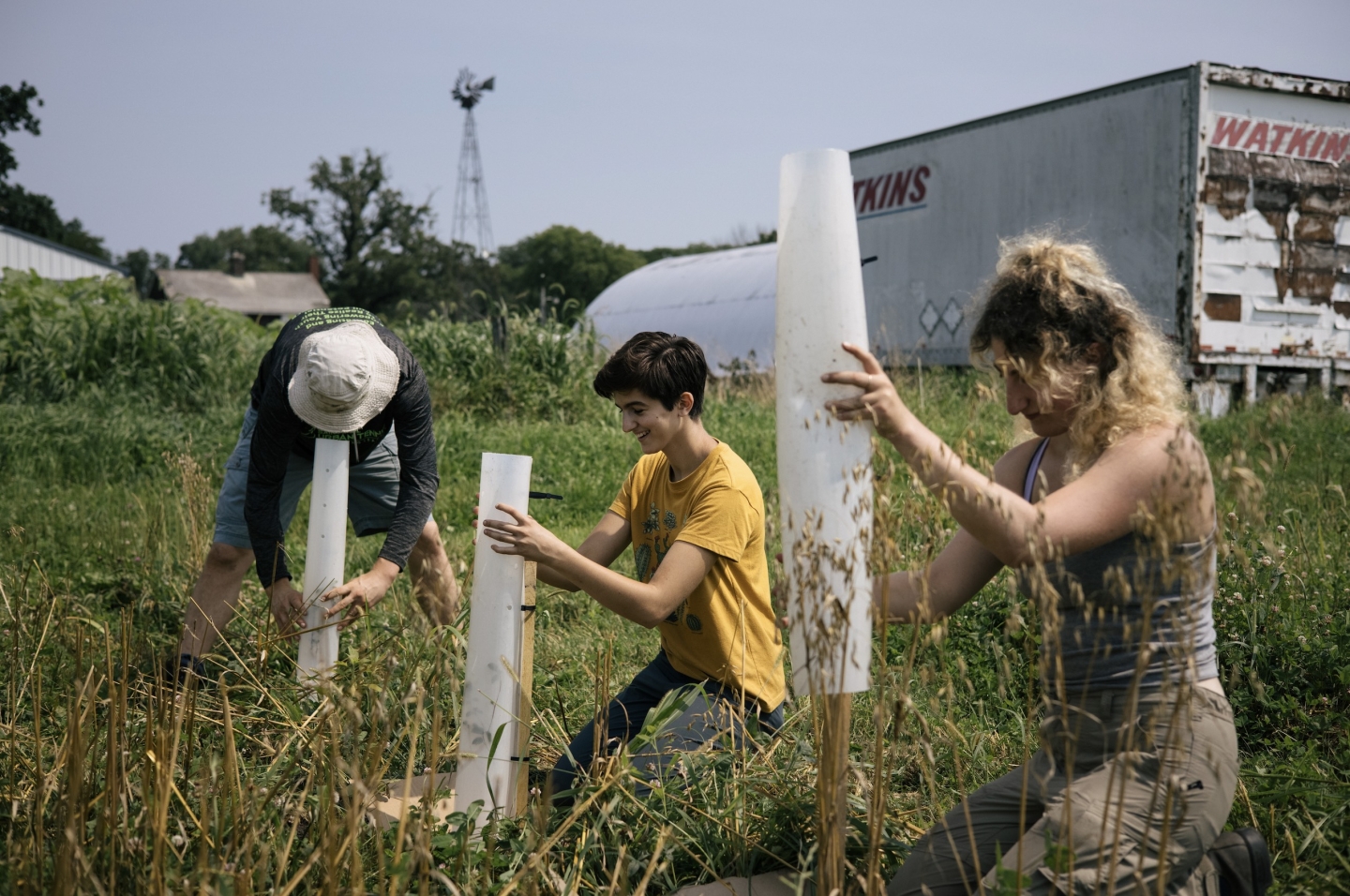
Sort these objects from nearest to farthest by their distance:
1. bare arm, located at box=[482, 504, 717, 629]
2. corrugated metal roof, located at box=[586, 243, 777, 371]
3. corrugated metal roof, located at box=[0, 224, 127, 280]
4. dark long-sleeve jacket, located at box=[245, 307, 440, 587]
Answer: bare arm, located at box=[482, 504, 717, 629] → dark long-sleeve jacket, located at box=[245, 307, 440, 587] → corrugated metal roof, located at box=[586, 243, 777, 371] → corrugated metal roof, located at box=[0, 224, 127, 280]

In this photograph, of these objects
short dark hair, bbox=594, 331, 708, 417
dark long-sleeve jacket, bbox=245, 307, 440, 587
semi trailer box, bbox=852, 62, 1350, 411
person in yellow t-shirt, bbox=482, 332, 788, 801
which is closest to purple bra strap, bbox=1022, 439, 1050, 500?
person in yellow t-shirt, bbox=482, 332, 788, 801

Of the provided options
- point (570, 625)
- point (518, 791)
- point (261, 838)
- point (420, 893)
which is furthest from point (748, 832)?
point (570, 625)

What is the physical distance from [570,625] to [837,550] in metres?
2.91

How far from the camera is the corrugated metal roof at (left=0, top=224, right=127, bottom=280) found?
116ft

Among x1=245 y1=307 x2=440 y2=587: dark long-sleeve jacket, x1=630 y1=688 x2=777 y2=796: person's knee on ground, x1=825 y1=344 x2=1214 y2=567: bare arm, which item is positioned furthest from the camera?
x1=245 y1=307 x2=440 y2=587: dark long-sleeve jacket

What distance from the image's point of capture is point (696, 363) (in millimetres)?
2891

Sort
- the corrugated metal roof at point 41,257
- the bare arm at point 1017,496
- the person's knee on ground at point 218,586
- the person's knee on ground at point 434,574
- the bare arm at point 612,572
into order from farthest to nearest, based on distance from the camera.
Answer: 1. the corrugated metal roof at point 41,257
2. the person's knee on ground at point 434,574
3. the person's knee on ground at point 218,586
4. the bare arm at point 612,572
5. the bare arm at point 1017,496

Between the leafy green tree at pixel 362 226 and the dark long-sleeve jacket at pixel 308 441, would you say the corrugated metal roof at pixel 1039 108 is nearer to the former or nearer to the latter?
the dark long-sleeve jacket at pixel 308 441

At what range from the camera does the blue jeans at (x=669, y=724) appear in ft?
8.79

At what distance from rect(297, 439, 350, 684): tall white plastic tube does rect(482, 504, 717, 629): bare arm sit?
0.81m

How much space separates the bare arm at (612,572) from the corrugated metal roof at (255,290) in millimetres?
56854

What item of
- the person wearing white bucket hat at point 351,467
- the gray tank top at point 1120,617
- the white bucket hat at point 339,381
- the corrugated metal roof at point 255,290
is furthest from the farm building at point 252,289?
the gray tank top at point 1120,617

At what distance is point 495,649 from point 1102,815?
1.39m

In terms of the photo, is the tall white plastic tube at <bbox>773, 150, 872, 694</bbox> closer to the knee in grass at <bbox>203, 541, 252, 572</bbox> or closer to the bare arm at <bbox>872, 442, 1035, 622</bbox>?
the bare arm at <bbox>872, 442, 1035, 622</bbox>
